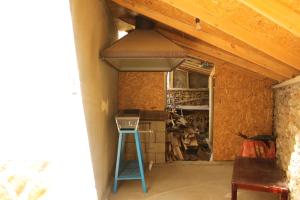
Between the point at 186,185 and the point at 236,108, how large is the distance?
1.92 meters

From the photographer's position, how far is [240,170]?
11.5ft

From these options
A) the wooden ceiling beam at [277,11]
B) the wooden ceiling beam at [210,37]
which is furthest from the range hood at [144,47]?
the wooden ceiling beam at [277,11]

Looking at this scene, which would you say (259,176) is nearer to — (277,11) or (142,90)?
(277,11)

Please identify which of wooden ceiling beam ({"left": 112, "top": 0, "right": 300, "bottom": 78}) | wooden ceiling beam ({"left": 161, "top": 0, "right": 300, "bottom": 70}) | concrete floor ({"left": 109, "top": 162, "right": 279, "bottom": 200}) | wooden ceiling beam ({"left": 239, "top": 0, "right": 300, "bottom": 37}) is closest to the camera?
wooden ceiling beam ({"left": 239, "top": 0, "right": 300, "bottom": 37})

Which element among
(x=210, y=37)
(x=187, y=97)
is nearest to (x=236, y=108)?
(x=210, y=37)

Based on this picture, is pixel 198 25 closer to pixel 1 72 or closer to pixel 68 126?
pixel 68 126

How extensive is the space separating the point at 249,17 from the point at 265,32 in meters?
0.22

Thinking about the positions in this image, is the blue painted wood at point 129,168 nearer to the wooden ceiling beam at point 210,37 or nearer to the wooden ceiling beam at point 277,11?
the wooden ceiling beam at point 210,37

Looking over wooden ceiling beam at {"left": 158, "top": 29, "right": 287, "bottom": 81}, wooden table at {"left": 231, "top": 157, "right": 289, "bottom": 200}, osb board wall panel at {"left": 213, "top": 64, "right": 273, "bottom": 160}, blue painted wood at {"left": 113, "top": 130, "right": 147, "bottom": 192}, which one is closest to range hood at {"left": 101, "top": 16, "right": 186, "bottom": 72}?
wooden ceiling beam at {"left": 158, "top": 29, "right": 287, "bottom": 81}

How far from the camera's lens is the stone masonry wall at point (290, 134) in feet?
9.51

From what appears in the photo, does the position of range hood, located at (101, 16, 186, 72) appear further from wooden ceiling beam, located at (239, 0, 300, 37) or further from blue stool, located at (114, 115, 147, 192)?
wooden ceiling beam, located at (239, 0, 300, 37)

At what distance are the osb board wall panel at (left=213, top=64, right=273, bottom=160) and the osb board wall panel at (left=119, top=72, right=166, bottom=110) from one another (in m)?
1.07

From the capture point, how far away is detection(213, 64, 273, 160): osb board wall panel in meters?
5.25

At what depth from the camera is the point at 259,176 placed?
332cm
